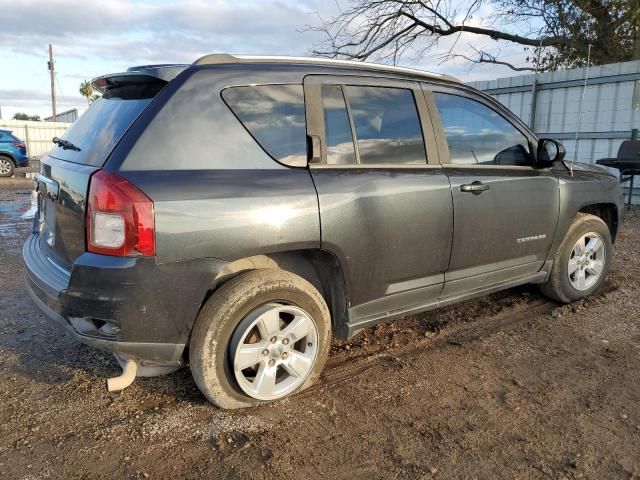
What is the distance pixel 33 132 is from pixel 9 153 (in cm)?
1456

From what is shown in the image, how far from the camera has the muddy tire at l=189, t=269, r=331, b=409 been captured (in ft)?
8.46

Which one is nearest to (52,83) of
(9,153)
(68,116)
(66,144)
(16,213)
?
(68,116)

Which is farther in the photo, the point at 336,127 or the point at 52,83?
the point at 52,83

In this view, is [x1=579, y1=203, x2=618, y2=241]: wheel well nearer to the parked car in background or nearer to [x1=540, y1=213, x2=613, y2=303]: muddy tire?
[x1=540, y1=213, x2=613, y2=303]: muddy tire

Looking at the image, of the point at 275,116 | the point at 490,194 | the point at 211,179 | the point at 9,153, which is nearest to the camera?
the point at 211,179

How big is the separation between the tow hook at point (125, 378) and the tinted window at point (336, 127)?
1581mm

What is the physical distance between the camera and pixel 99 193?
2.35 m

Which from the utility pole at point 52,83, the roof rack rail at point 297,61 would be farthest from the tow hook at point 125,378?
the utility pole at point 52,83

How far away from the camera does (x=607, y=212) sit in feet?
15.5

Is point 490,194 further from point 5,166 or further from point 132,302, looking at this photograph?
point 5,166

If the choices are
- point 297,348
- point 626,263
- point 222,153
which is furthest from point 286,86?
point 626,263

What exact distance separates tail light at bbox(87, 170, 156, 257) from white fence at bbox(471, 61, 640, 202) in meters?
8.98

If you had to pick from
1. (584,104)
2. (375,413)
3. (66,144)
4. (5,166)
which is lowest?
(375,413)

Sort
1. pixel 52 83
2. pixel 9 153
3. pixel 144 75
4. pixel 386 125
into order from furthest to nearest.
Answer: pixel 52 83 < pixel 9 153 < pixel 386 125 < pixel 144 75
